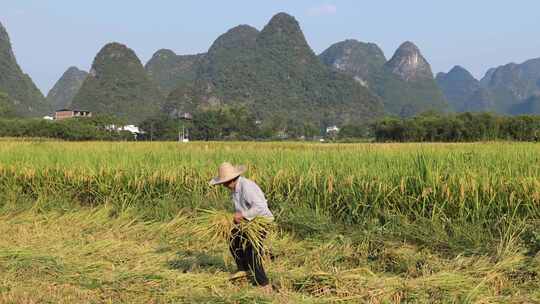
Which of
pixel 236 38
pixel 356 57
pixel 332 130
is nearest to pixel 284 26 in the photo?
pixel 236 38

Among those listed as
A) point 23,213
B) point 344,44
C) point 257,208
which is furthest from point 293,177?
point 344,44

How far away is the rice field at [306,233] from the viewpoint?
3.68 metres

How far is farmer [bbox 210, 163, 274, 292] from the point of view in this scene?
358cm

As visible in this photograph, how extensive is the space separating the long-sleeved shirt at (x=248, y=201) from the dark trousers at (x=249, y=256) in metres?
0.17

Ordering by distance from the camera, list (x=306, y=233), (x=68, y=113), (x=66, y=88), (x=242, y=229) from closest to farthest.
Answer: (x=242, y=229) < (x=306, y=233) < (x=68, y=113) < (x=66, y=88)

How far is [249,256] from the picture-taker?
3.70m

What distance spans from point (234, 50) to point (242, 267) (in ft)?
442

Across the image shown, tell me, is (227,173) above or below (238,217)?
above

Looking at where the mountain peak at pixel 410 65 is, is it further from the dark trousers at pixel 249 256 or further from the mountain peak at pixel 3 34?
the dark trousers at pixel 249 256

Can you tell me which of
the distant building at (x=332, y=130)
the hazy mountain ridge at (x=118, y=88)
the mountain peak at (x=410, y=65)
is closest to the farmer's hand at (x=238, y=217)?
the distant building at (x=332, y=130)

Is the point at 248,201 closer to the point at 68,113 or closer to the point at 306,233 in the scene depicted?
the point at 306,233

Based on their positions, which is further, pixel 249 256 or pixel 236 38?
pixel 236 38

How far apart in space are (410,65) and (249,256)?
536 feet

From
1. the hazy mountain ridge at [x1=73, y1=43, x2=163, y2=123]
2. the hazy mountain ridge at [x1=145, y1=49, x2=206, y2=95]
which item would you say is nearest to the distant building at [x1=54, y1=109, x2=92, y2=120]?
the hazy mountain ridge at [x1=73, y1=43, x2=163, y2=123]
